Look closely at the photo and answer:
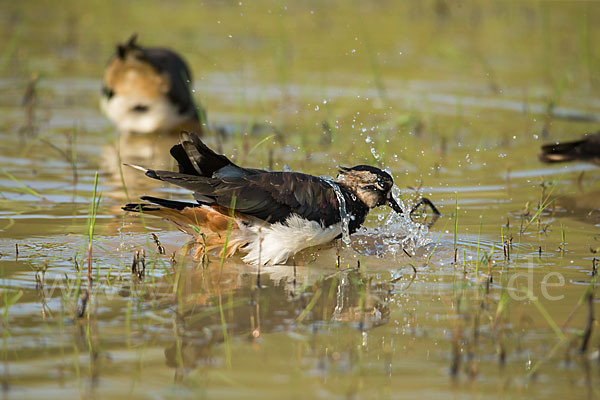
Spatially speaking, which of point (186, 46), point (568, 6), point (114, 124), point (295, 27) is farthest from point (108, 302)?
point (568, 6)

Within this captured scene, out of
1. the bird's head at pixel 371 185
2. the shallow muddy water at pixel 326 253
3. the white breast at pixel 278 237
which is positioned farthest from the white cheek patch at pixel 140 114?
the white breast at pixel 278 237

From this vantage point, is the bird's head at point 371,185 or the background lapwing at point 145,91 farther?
the background lapwing at point 145,91

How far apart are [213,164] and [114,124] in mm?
4641

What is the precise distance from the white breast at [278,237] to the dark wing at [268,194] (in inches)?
1.8

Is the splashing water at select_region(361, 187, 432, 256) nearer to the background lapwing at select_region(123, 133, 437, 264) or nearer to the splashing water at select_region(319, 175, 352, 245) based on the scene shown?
the splashing water at select_region(319, 175, 352, 245)

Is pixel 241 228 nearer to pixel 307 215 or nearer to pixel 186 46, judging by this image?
pixel 307 215

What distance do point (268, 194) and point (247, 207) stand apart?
0.55ft

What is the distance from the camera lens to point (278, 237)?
212 inches

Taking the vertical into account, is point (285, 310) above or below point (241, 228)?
below

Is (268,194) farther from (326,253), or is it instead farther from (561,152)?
(561,152)

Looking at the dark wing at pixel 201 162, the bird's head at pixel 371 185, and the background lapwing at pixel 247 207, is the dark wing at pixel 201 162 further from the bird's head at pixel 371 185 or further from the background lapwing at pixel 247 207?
the bird's head at pixel 371 185

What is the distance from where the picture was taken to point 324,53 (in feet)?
44.0

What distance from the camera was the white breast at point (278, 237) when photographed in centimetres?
538

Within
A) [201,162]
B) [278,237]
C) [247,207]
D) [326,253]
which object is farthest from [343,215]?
[201,162]
